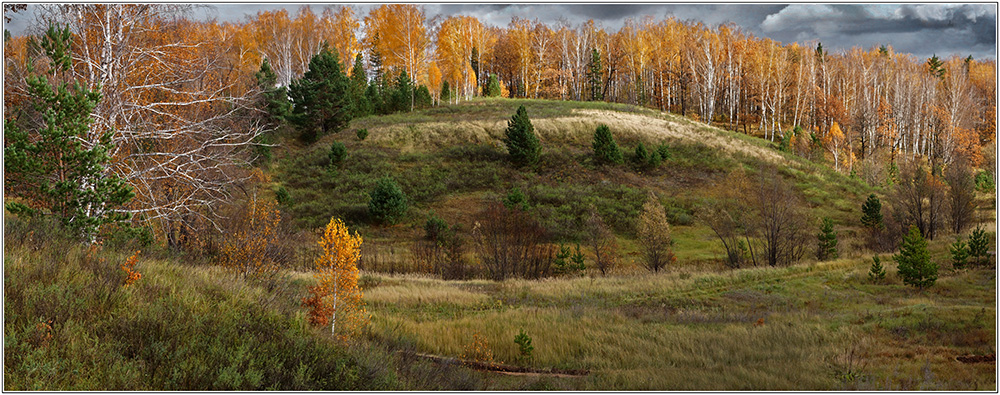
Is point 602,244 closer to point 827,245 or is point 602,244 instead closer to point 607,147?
point 827,245

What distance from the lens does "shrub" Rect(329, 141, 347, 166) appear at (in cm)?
3553

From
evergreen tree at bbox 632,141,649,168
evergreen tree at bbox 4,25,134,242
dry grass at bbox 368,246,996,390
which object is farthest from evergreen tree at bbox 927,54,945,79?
evergreen tree at bbox 4,25,134,242

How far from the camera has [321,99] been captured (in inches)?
1543

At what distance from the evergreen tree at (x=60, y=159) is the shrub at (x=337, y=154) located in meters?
28.4

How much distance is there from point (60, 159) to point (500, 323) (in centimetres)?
879

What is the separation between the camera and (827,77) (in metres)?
58.1

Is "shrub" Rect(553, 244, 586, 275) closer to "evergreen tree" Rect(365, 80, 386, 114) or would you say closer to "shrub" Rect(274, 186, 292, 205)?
"shrub" Rect(274, 186, 292, 205)

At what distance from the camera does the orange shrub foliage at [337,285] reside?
25.7ft

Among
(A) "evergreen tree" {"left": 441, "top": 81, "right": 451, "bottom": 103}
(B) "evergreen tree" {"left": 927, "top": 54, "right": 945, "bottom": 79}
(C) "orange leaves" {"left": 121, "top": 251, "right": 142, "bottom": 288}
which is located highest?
(B) "evergreen tree" {"left": 927, "top": 54, "right": 945, "bottom": 79}

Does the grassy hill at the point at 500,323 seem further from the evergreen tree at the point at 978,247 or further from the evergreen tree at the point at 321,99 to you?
the evergreen tree at the point at 321,99

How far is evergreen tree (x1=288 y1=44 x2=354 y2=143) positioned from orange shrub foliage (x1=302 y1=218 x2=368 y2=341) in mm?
33187

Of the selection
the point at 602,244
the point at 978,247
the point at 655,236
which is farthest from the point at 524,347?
the point at 978,247

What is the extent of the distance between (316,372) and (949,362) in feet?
32.5

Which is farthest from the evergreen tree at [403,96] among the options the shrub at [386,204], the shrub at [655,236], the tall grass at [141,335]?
the tall grass at [141,335]
